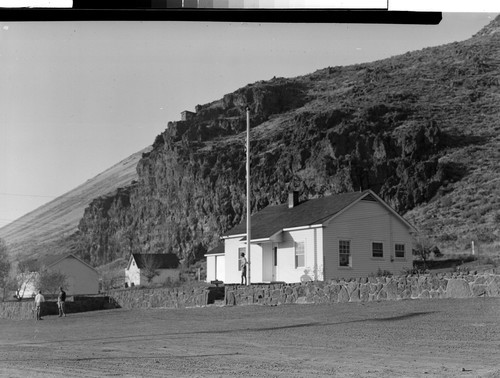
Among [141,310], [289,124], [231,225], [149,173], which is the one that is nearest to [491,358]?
[149,173]

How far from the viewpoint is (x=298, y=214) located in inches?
707

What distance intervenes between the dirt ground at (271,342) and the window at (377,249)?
3.67m

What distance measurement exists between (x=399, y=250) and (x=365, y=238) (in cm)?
155

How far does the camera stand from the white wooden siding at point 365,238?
631 inches

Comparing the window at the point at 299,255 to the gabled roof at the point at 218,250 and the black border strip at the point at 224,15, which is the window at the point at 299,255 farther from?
the black border strip at the point at 224,15

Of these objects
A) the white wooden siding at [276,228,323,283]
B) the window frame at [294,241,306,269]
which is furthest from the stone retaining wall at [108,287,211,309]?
the window frame at [294,241,306,269]

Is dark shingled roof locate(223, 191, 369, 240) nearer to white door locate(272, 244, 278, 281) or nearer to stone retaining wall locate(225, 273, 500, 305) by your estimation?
white door locate(272, 244, 278, 281)

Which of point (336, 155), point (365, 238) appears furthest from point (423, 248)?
point (336, 155)

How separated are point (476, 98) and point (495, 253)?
12.6ft

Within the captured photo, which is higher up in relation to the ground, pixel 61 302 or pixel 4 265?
pixel 4 265

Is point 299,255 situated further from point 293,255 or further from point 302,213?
point 302,213

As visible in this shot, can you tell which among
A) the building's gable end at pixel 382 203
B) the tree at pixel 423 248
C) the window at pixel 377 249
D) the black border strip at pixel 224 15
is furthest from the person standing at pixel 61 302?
the tree at pixel 423 248

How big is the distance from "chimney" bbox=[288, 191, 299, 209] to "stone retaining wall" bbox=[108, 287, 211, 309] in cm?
273

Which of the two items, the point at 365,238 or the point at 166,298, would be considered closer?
the point at 166,298
